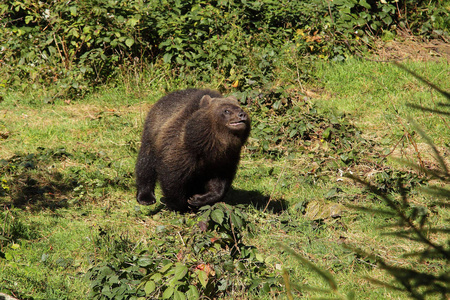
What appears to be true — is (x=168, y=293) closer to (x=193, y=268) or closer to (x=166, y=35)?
(x=193, y=268)

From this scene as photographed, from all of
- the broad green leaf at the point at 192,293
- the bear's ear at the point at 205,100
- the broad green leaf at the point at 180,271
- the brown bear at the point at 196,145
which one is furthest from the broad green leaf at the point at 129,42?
the broad green leaf at the point at 192,293

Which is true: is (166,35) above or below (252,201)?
Result: above

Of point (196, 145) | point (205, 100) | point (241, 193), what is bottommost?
point (241, 193)

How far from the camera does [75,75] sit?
987cm

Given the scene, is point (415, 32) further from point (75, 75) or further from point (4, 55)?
point (4, 55)

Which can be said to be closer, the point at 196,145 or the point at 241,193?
the point at 196,145

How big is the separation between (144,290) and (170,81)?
630 centimetres

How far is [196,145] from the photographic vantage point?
5.75 m

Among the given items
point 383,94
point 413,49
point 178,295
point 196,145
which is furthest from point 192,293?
point 413,49

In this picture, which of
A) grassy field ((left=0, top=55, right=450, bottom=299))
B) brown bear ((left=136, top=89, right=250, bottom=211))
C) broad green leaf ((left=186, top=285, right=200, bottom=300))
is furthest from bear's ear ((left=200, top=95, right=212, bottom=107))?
broad green leaf ((left=186, top=285, right=200, bottom=300))

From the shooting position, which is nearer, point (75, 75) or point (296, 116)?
point (296, 116)

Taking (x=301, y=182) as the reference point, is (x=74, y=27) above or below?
above

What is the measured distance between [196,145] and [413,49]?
6.84 metres

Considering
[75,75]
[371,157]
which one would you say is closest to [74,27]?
[75,75]
